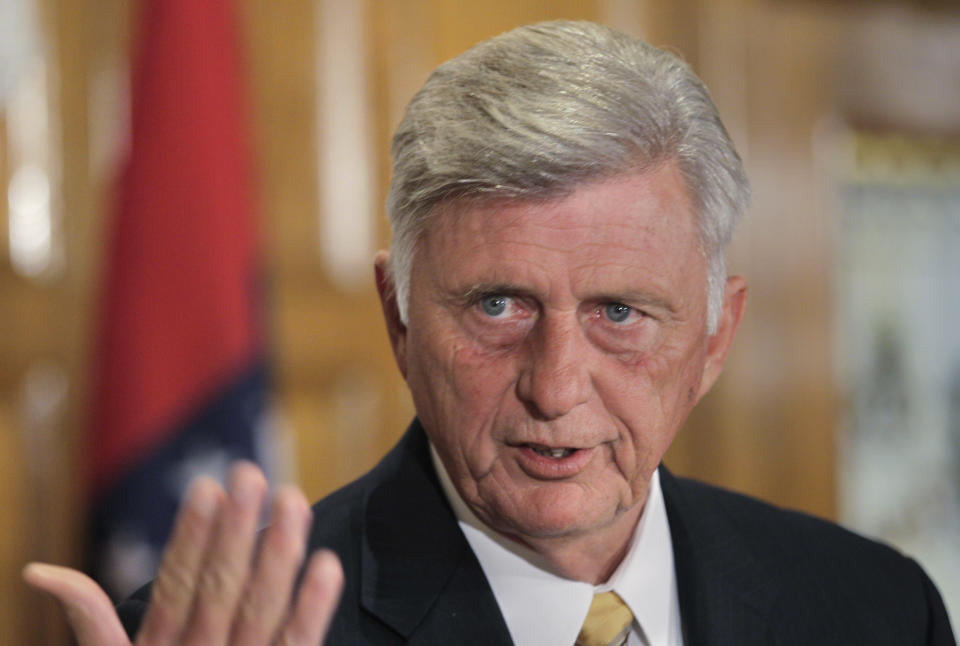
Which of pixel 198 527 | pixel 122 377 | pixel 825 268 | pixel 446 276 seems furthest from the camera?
pixel 825 268

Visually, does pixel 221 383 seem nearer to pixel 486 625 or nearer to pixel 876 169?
pixel 486 625

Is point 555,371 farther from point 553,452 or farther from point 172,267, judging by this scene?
point 172,267

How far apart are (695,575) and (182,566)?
0.77m

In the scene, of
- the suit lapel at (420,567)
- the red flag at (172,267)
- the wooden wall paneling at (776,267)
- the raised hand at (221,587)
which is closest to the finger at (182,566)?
the raised hand at (221,587)

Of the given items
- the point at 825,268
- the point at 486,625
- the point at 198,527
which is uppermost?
the point at 198,527

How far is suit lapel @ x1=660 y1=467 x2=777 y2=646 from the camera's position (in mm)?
1520

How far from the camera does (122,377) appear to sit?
8.85 ft

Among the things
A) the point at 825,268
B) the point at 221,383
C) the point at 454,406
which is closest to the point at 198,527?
the point at 454,406

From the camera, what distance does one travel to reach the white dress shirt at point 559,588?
1429 millimetres

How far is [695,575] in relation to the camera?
1554mm

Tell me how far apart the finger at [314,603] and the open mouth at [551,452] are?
0.36 m

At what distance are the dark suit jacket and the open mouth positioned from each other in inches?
7.7

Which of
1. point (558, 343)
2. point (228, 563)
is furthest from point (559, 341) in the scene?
point (228, 563)

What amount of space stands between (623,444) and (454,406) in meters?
0.20
